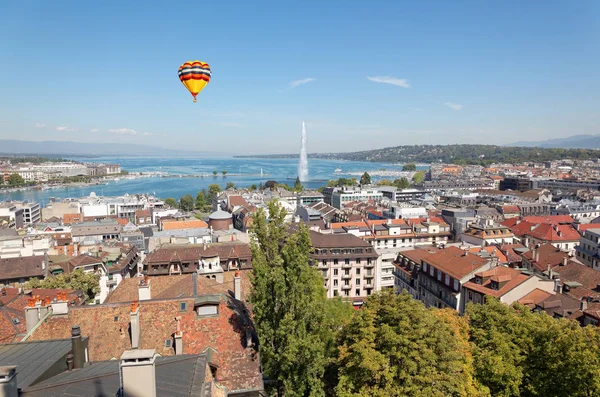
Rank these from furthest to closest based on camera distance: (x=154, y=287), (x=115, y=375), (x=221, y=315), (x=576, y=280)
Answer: (x=576, y=280) < (x=154, y=287) < (x=221, y=315) < (x=115, y=375)

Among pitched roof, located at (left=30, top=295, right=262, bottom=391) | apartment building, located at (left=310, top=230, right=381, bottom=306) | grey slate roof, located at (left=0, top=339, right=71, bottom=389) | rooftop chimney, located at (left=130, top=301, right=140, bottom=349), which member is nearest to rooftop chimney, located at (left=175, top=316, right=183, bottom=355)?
pitched roof, located at (left=30, top=295, right=262, bottom=391)

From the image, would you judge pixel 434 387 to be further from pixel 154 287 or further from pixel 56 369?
pixel 154 287

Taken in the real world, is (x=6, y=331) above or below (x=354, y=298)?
A: above

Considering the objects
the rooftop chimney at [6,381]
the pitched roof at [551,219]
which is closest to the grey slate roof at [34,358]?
the rooftop chimney at [6,381]

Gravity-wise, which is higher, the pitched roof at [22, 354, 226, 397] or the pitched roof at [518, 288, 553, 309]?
the pitched roof at [22, 354, 226, 397]

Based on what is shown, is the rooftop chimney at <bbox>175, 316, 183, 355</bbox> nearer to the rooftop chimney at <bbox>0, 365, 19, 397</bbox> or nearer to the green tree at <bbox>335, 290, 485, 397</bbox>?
the green tree at <bbox>335, 290, 485, 397</bbox>

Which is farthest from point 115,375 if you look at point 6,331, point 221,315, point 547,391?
point 547,391

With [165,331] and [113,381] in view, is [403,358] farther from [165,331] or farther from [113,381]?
[113,381]
